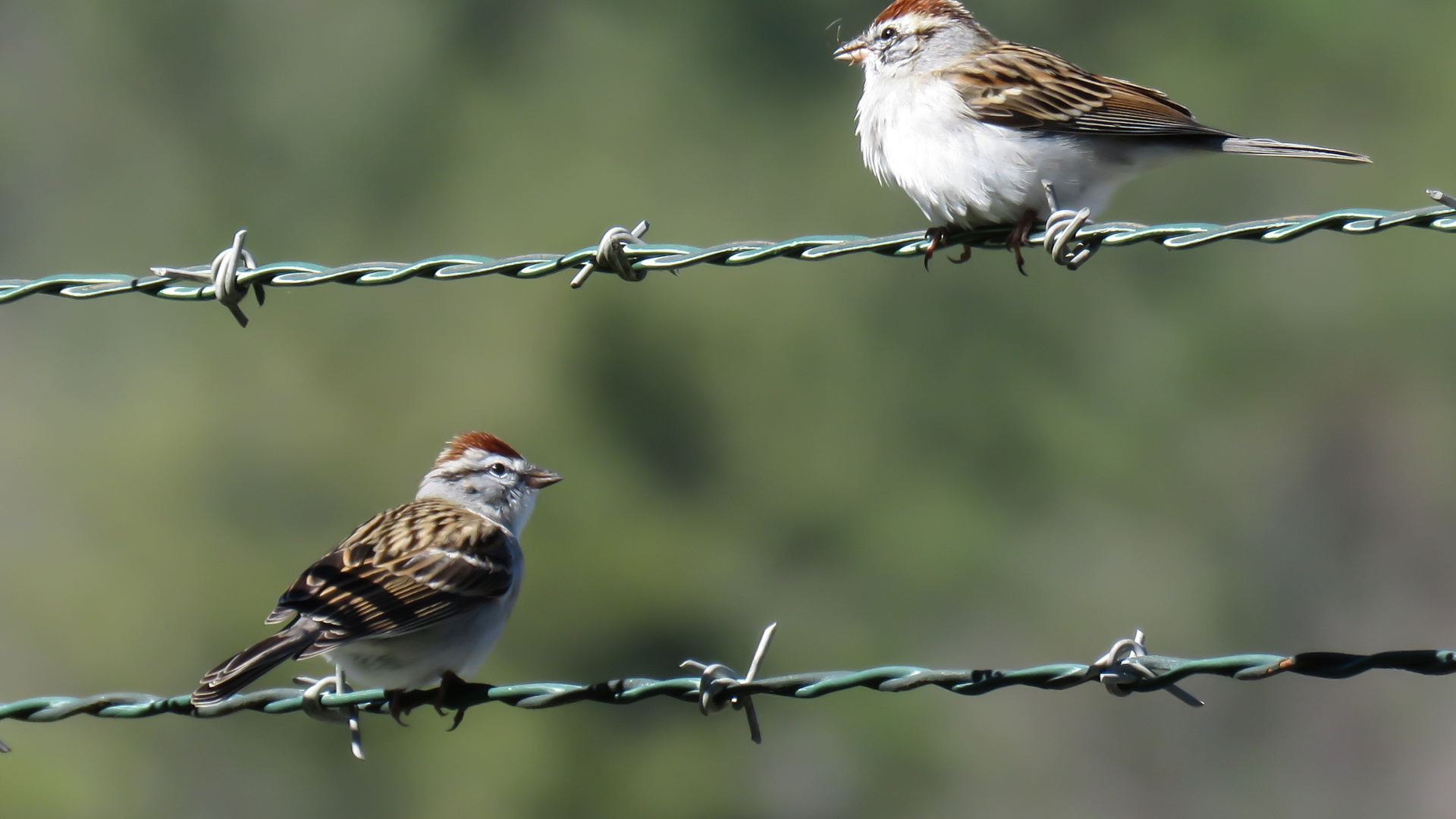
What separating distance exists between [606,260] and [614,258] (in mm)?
21

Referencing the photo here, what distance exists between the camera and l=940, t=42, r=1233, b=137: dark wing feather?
15.4 feet

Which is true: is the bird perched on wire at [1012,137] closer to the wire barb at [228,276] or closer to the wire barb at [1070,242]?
the wire barb at [1070,242]

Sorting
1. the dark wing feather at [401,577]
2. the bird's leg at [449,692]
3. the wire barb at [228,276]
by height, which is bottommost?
the bird's leg at [449,692]

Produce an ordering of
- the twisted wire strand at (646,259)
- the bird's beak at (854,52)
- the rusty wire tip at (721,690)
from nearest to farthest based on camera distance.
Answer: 1. the twisted wire strand at (646,259)
2. the rusty wire tip at (721,690)
3. the bird's beak at (854,52)

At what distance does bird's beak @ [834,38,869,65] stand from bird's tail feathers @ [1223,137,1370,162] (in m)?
1.56

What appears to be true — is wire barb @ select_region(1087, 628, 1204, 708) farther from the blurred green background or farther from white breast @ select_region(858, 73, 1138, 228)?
the blurred green background

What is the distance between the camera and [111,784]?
14.7m

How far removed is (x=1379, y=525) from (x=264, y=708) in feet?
71.7

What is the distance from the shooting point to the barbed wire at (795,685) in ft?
8.27

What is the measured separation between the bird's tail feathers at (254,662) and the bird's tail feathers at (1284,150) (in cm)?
301

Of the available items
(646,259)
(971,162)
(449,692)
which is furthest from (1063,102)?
(449,692)

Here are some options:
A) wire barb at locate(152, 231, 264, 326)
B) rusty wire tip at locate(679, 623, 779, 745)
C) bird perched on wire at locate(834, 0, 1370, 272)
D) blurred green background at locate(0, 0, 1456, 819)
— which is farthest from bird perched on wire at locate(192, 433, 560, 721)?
blurred green background at locate(0, 0, 1456, 819)

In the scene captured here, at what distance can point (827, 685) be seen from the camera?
2775mm

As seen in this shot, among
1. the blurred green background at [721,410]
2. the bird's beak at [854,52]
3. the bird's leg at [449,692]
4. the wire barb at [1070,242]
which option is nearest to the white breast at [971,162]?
the bird's beak at [854,52]
